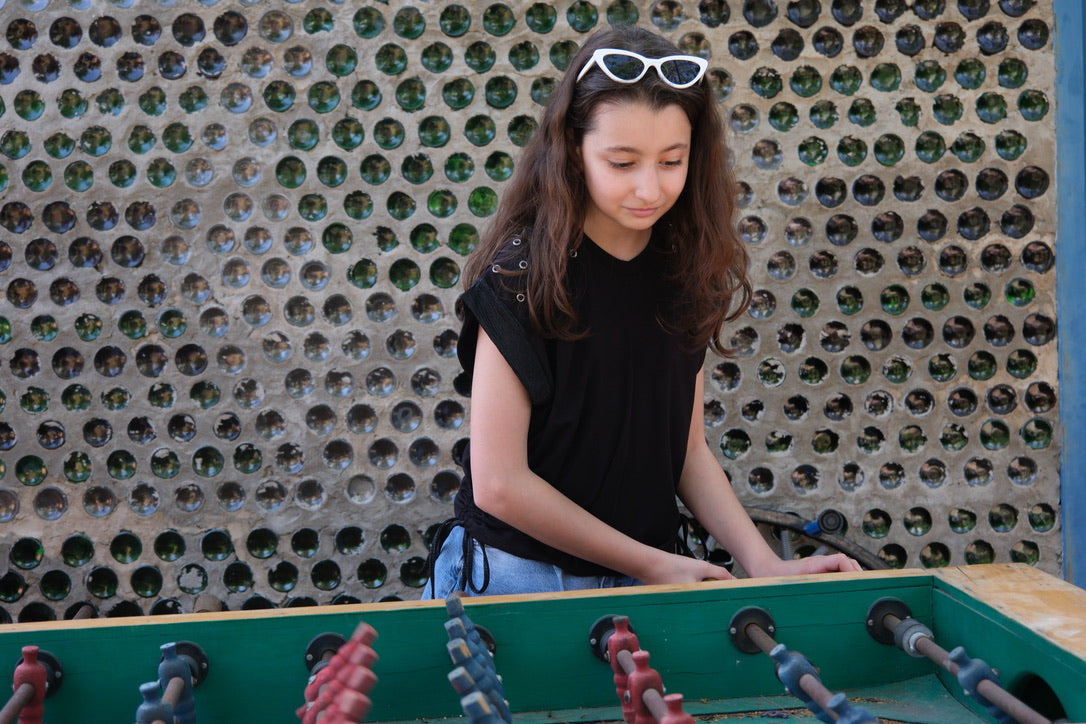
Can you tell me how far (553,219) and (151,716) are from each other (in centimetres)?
73

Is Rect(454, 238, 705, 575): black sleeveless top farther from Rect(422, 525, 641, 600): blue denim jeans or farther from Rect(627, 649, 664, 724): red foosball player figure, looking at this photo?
Rect(627, 649, 664, 724): red foosball player figure

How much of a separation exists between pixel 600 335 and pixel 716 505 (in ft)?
1.08

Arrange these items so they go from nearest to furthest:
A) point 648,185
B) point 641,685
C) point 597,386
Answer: point 641,685
point 648,185
point 597,386

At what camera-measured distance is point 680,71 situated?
1.22m

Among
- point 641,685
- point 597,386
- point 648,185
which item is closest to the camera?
point 641,685

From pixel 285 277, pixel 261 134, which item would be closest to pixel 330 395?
pixel 285 277

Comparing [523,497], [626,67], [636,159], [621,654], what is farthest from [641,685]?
[626,67]

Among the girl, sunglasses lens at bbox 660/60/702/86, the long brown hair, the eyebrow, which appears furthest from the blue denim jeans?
sunglasses lens at bbox 660/60/702/86

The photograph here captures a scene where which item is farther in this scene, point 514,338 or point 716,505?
point 716,505

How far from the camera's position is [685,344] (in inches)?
52.6

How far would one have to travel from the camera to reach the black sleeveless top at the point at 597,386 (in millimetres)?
1229

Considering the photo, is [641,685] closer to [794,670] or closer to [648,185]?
[794,670]

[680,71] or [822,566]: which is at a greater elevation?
[680,71]

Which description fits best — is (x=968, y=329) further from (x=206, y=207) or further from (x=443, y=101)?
(x=206, y=207)
